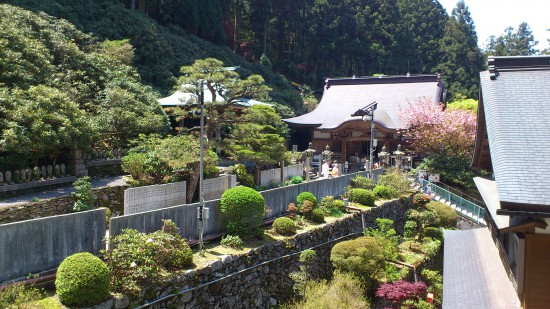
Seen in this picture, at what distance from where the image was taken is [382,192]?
2162 cm

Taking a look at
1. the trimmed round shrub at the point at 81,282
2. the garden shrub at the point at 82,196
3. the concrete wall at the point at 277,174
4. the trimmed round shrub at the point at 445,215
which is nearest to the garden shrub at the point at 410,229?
the trimmed round shrub at the point at 445,215

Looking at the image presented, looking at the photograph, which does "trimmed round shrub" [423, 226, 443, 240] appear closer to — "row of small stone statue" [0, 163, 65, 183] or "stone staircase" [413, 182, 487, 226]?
"stone staircase" [413, 182, 487, 226]

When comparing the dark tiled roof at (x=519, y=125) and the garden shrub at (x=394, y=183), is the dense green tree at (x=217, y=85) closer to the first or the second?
the garden shrub at (x=394, y=183)

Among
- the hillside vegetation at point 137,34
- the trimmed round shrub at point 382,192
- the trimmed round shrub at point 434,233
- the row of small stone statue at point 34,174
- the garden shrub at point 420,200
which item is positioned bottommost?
the trimmed round shrub at point 434,233

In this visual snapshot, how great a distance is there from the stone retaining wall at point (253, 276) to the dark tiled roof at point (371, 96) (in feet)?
55.5

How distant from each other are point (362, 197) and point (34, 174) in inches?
531

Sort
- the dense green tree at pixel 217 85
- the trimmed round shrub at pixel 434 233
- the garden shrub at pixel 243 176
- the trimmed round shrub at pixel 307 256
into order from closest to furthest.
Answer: the trimmed round shrub at pixel 307 256 < the dense green tree at pixel 217 85 < the garden shrub at pixel 243 176 < the trimmed round shrub at pixel 434 233

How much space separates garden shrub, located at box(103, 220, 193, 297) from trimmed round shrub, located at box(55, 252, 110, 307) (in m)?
0.64

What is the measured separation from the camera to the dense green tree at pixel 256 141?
17.4 m

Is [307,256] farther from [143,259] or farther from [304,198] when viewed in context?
[143,259]

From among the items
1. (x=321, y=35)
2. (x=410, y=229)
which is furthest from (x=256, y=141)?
(x=321, y=35)

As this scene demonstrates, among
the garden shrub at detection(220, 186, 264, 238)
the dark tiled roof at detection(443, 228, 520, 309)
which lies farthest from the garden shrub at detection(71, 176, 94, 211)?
the dark tiled roof at detection(443, 228, 520, 309)

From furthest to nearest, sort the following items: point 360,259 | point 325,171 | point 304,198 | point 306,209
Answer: point 325,171 → point 304,198 → point 306,209 → point 360,259

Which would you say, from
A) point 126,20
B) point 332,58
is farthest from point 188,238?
point 332,58
